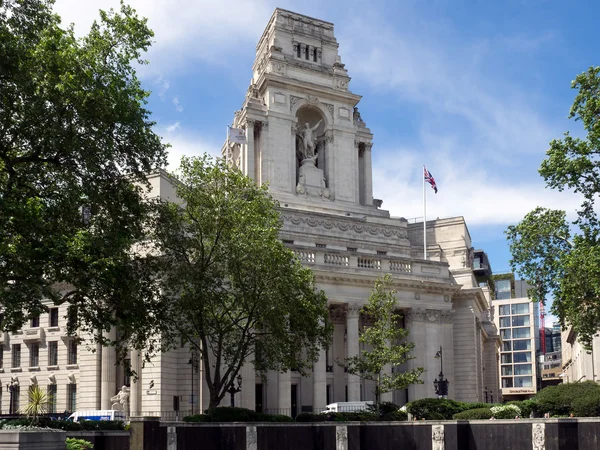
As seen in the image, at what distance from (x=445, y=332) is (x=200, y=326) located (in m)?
30.9

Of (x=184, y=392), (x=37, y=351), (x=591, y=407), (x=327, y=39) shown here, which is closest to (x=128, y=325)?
(x=184, y=392)

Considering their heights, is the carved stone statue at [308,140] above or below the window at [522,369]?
above

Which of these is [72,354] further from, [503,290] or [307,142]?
[503,290]

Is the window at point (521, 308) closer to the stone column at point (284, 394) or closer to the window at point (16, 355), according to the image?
the stone column at point (284, 394)

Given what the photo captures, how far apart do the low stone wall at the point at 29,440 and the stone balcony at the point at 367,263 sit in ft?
123

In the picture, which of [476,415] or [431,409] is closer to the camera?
[476,415]

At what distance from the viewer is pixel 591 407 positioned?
39.6m

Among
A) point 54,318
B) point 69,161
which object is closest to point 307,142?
point 54,318

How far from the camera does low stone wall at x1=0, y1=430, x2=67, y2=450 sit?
23.7m

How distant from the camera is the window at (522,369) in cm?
15238

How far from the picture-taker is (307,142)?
83250mm

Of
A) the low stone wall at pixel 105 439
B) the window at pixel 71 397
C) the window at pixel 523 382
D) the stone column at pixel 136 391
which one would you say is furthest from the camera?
the window at pixel 523 382

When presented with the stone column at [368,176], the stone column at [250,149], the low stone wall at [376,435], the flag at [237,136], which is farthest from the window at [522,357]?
the low stone wall at [376,435]

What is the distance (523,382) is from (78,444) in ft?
441
